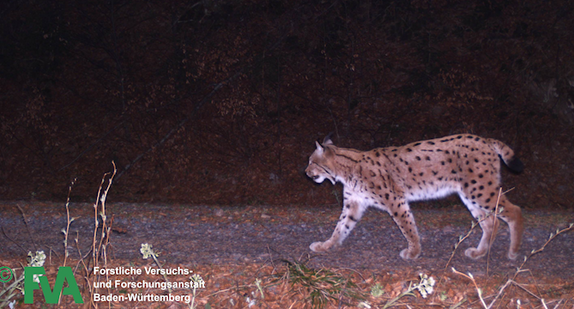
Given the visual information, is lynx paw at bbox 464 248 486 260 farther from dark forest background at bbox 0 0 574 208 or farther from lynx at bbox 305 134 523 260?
dark forest background at bbox 0 0 574 208

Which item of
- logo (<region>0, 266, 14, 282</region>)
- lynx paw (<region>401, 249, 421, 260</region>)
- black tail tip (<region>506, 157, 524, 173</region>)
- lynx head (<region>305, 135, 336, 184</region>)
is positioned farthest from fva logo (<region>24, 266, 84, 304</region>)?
black tail tip (<region>506, 157, 524, 173</region>)

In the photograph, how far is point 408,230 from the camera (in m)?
5.79

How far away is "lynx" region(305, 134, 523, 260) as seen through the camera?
19.0 feet

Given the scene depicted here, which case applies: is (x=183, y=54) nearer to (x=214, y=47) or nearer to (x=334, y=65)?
Answer: (x=214, y=47)

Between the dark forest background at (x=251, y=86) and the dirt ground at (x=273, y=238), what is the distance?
264cm

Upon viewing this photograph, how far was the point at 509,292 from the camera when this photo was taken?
4410 mm

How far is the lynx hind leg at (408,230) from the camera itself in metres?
5.73

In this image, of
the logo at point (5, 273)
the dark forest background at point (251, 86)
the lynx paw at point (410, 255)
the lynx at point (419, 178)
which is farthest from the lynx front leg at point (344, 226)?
the dark forest background at point (251, 86)

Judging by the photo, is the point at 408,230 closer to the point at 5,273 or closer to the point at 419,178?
the point at 419,178

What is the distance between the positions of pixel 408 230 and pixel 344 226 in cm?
86

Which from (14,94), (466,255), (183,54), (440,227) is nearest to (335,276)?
(466,255)

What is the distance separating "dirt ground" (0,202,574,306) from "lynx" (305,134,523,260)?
33 centimetres

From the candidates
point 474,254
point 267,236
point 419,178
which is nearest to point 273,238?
point 267,236

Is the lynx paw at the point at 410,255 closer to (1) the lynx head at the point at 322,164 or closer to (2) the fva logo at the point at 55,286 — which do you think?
(1) the lynx head at the point at 322,164
